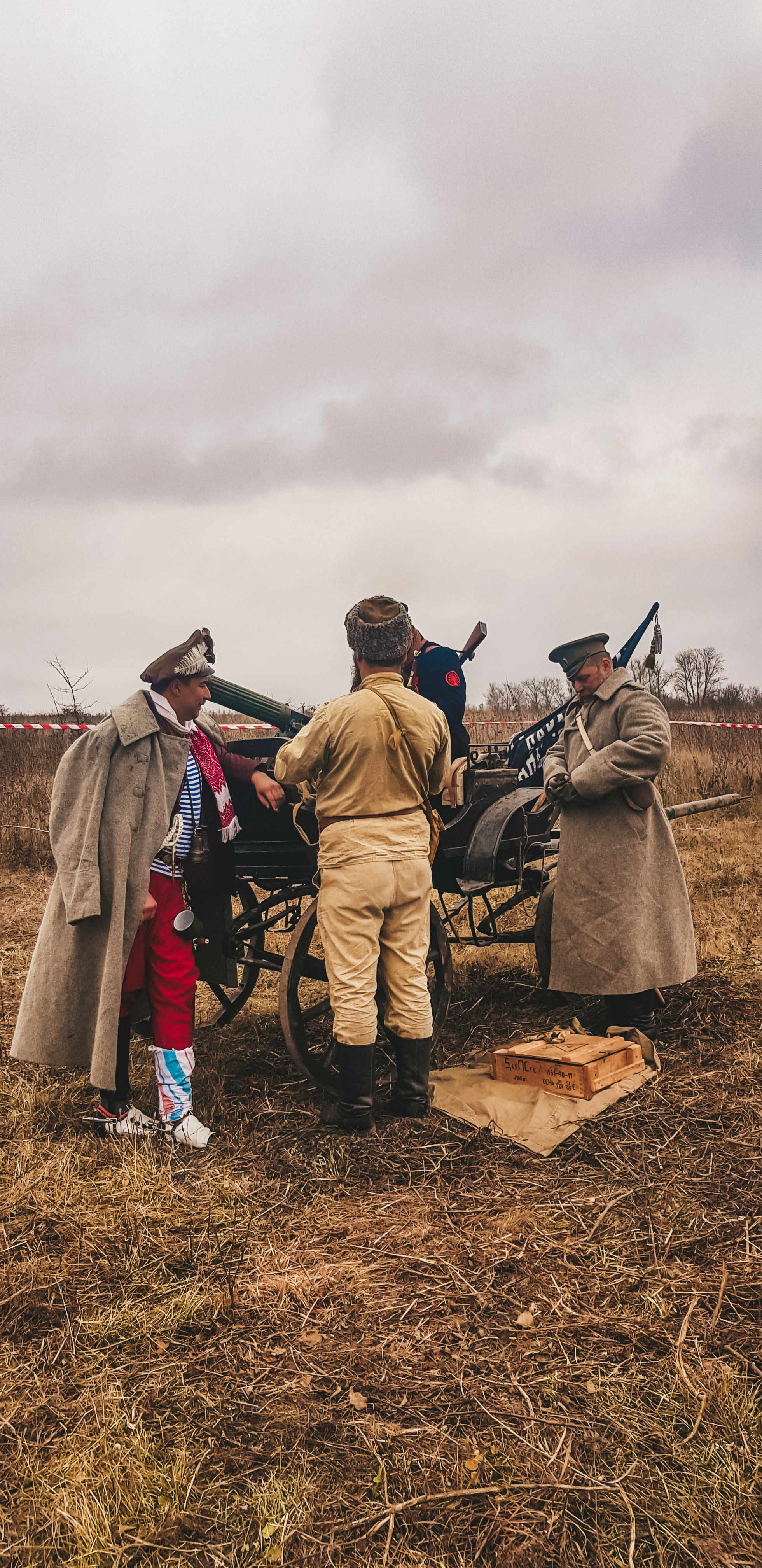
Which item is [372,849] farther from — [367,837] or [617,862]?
[617,862]

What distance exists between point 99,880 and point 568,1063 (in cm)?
205

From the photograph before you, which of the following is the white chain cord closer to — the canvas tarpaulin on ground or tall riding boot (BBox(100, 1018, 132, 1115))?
tall riding boot (BBox(100, 1018, 132, 1115))

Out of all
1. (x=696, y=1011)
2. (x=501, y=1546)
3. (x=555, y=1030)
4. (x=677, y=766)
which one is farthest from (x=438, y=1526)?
(x=677, y=766)

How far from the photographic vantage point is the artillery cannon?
14.1 ft

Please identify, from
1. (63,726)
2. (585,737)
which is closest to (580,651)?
(585,737)

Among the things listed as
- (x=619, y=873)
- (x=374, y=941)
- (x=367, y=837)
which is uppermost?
(x=367, y=837)

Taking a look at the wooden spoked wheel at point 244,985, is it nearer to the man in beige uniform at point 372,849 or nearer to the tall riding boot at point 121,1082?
the tall riding boot at point 121,1082

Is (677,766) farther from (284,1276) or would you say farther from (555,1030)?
(284,1276)

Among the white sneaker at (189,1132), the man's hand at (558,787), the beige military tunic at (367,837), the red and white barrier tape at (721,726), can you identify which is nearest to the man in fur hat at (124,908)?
the white sneaker at (189,1132)

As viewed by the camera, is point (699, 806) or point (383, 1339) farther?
point (699, 806)

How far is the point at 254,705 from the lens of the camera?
437 cm

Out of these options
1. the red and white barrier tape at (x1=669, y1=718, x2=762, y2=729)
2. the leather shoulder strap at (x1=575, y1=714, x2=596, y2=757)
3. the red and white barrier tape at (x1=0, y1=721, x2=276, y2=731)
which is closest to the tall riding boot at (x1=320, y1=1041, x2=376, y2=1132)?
the leather shoulder strap at (x1=575, y1=714, x2=596, y2=757)

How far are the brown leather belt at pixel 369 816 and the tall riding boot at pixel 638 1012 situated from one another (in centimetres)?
175

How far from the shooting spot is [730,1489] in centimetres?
207
